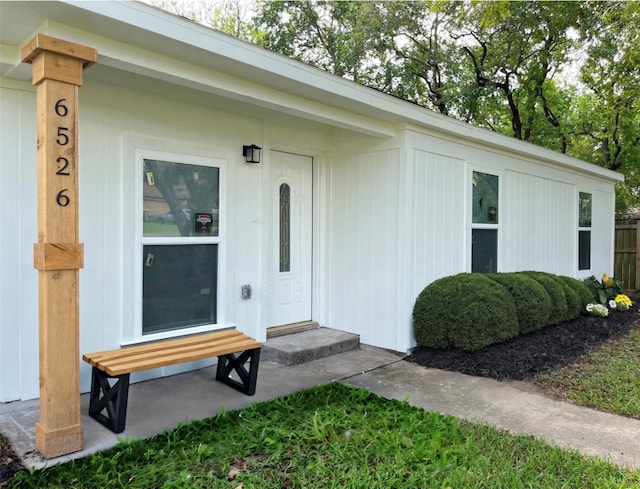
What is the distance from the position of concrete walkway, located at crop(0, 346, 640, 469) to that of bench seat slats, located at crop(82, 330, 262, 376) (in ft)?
1.35

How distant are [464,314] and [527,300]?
3.92ft

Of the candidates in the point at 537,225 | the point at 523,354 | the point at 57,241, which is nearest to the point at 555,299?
the point at 523,354

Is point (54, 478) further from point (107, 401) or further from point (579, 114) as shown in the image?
point (579, 114)

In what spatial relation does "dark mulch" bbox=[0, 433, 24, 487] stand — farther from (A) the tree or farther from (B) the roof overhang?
(A) the tree

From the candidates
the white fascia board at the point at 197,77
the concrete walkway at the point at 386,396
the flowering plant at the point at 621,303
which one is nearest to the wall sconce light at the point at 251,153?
the white fascia board at the point at 197,77

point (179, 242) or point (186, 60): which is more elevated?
point (186, 60)

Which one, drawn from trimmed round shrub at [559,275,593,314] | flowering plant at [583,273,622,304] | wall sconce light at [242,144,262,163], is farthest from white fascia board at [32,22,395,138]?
flowering plant at [583,273,622,304]

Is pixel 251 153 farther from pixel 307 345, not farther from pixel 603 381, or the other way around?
pixel 603 381

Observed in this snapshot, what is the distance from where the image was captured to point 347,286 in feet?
19.6

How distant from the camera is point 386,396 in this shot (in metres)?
4.04

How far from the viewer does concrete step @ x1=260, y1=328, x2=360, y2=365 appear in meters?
4.88

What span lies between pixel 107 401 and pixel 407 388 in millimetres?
2490

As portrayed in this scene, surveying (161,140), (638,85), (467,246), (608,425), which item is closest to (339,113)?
(161,140)

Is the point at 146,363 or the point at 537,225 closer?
the point at 146,363
